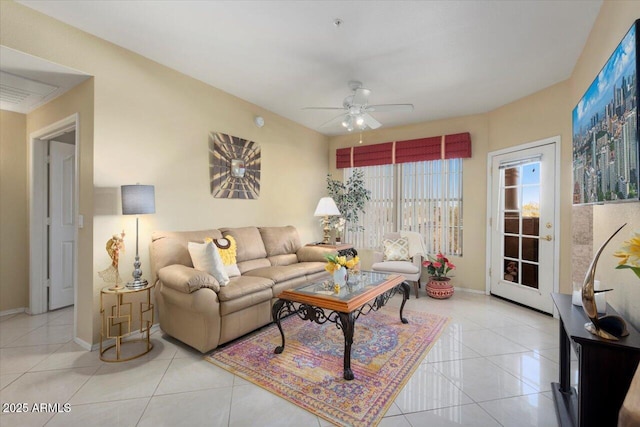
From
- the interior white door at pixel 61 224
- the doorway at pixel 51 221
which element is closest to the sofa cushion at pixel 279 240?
the doorway at pixel 51 221

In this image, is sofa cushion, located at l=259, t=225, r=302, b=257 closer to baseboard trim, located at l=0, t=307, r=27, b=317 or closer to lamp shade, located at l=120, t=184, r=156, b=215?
lamp shade, located at l=120, t=184, r=156, b=215

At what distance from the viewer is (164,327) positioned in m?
2.78

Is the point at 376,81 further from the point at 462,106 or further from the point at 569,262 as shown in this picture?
the point at 569,262

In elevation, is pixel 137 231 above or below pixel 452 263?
above

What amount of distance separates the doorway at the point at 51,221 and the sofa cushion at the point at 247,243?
1817 millimetres

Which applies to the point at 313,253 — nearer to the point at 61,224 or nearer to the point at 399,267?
the point at 399,267

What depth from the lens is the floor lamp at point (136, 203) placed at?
97.5 inches

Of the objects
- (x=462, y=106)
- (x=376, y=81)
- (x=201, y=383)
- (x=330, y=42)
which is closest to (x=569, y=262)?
(x=462, y=106)

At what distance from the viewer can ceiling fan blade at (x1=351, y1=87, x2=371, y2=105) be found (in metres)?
3.14

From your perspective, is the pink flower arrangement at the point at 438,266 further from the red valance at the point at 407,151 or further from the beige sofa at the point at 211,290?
the beige sofa at the point at 211,290

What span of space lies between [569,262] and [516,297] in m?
0.86

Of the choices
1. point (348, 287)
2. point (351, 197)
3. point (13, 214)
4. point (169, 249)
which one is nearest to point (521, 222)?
point (351, 197)

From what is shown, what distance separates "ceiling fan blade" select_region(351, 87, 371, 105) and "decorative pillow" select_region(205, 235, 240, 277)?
2.14 m

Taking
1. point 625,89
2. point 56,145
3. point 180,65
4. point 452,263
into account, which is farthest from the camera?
point 452,263
